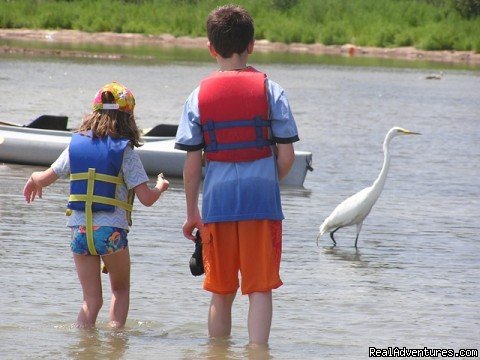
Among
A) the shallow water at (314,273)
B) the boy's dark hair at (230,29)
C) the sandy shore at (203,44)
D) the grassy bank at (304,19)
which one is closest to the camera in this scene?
the boy's dark hair at (230,29)

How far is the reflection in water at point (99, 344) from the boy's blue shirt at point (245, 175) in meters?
1.12

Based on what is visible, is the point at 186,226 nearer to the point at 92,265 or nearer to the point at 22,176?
the point at 92,265

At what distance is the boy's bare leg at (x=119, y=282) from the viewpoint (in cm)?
661

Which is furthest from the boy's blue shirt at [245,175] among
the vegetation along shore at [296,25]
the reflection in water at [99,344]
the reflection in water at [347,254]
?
the vegetation along shore at [296,25]

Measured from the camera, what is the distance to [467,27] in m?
63.3

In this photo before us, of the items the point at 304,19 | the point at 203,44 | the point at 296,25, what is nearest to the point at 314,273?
the point at 203,44

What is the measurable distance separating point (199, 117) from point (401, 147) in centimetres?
1590

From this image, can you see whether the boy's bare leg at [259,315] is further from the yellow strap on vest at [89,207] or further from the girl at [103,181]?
the yellow strap on vest at [89,207]

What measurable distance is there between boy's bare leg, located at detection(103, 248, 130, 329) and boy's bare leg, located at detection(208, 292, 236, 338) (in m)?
0.57

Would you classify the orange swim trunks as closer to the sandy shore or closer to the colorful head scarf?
the colorful head scarf

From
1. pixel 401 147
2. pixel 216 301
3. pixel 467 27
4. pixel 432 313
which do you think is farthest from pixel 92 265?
pixel 467 27

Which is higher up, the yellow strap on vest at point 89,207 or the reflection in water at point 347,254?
the yellow strap on vest at point 89,207

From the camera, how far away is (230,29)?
5.94 meters

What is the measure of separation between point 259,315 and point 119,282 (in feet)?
3.11
